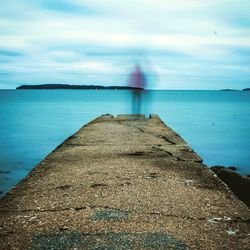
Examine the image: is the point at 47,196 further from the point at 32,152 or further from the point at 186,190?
the point at 32,152

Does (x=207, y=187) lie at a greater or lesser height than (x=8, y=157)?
greater

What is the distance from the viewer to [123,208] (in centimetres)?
279

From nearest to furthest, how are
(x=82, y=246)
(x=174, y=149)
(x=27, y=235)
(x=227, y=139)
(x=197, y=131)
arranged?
(x=82, y=246)
(x=27, y=235)
(x=174, y=149)
(x=227, y=139)
(x=197, y=131)

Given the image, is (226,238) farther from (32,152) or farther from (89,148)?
(32,152)

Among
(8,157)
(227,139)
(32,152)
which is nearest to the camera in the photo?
(8,157)

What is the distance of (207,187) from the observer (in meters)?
3.40

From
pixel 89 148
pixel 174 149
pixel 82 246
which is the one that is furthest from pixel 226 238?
pixel 89 148

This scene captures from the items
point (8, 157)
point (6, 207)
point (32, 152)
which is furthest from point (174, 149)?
point (32, 152)

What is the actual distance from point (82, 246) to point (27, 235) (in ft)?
1.35

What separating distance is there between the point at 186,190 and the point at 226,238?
3.21 feet

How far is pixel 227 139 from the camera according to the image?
22.5m

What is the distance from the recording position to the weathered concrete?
7.47 ft

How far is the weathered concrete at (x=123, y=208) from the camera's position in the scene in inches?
89.6

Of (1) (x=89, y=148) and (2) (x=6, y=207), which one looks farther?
(1) (x=89, y=148)
